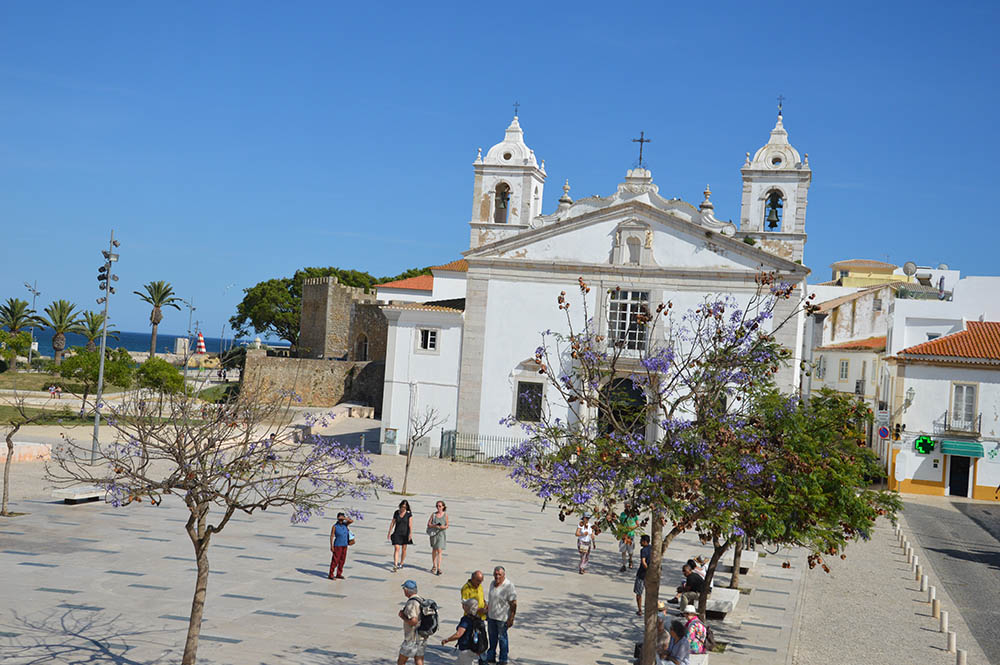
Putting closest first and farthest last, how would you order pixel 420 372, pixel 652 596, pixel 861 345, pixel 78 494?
pixel 652 596 < pixel 78 494 < pixel 420 372 < pixel 861 345

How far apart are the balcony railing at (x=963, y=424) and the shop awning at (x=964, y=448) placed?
1.38 ft

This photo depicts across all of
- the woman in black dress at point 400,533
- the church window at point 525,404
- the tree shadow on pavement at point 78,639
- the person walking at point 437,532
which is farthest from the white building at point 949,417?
the tree shadow on pavement at point 78,639

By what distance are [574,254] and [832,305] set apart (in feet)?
75.2

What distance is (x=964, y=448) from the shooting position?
34656mm

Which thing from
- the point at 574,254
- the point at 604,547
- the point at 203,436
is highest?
the point at 574,254

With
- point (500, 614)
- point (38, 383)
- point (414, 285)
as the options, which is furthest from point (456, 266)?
point (500, 614)

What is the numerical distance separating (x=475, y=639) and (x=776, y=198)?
34.3 metres

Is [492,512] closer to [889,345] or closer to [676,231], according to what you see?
[676,231]

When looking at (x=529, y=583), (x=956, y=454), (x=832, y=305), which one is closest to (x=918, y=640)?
(x=529, y=583)

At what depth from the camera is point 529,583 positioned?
55.4 feet

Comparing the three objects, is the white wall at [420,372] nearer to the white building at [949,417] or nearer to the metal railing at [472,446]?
the metal railing at [472,446]

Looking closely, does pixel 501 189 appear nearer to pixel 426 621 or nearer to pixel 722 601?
pixel 722 601

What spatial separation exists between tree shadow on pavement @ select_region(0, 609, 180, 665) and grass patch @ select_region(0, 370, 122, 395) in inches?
1665

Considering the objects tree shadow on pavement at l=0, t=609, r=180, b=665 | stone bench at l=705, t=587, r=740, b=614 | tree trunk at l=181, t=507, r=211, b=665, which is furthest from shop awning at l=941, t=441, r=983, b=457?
tree trunk at l=181, t=507, r=211, b=665
